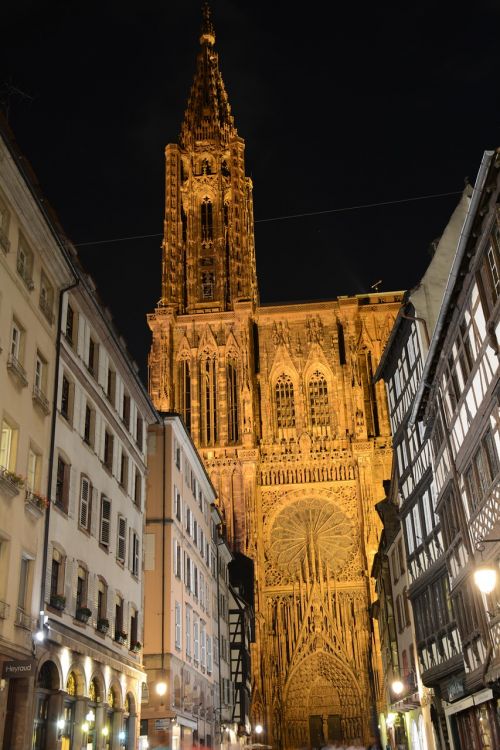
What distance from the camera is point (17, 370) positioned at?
722 inches

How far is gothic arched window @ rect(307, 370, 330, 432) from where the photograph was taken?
69.6 metres

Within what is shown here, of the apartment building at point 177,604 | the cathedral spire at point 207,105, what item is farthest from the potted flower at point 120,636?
the cathedral spire at point 207,105

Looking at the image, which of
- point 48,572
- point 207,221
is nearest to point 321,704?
point 207,221

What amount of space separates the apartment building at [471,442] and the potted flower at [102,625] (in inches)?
392

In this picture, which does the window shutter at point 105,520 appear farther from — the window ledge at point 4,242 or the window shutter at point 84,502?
the window ledge at point 4,242

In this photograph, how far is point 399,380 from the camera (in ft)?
105

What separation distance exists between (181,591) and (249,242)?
49.7 metres

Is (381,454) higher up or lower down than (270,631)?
higher up

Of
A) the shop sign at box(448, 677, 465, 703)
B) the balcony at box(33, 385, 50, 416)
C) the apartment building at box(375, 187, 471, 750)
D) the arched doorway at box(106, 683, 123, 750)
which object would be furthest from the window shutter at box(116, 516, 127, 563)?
the shop sign at box(448, 677, 465, 703)

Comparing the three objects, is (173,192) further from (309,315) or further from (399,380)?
(399,380)

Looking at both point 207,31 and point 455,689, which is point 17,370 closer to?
point 455,689

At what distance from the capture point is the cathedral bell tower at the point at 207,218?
75125mm

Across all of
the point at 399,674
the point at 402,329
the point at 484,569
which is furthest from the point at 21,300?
the point at 399,674

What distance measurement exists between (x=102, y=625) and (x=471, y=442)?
1159 cm
